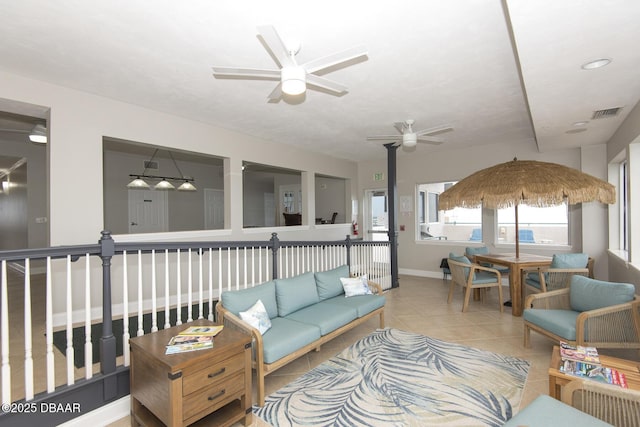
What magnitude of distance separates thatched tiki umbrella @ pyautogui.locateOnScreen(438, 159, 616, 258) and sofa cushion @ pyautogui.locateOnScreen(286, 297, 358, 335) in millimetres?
2646

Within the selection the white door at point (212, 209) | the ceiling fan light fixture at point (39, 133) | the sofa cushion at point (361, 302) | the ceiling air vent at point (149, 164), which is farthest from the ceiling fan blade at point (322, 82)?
the white door at point (212, 209)

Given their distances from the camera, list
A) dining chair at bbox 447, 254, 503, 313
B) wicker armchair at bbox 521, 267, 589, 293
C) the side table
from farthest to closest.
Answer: dining chair at bbox 447, 254, 503, 313, wicker armchair at bbox 521, 267, 589, 293, the side table

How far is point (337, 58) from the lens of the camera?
2.28m

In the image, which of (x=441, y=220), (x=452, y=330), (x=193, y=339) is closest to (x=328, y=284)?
(x=452, y=330)

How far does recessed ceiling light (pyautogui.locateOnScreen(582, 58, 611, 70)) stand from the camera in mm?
2442

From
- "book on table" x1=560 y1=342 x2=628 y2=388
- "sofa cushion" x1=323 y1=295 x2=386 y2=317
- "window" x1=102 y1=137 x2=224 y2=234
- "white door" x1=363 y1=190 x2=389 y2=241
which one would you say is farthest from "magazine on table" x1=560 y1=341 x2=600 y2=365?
"window" x1=102 y1=137 x2=224 y2=234

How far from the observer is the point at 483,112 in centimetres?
456

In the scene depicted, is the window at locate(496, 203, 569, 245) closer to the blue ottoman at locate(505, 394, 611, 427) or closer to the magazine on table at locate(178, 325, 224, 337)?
the blue ottoman at locate(505, 394, 611, 427)

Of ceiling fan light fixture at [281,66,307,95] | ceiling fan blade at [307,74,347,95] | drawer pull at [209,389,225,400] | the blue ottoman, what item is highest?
ceiling fan blade at [307,74,347,95]

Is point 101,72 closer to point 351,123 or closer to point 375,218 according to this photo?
point 351,123

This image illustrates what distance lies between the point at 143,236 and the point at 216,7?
3.40 metres

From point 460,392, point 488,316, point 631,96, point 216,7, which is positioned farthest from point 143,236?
point 631,96

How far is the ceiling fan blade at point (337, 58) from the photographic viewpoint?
218cm

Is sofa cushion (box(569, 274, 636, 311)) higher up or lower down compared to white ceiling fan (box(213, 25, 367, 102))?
lower down
